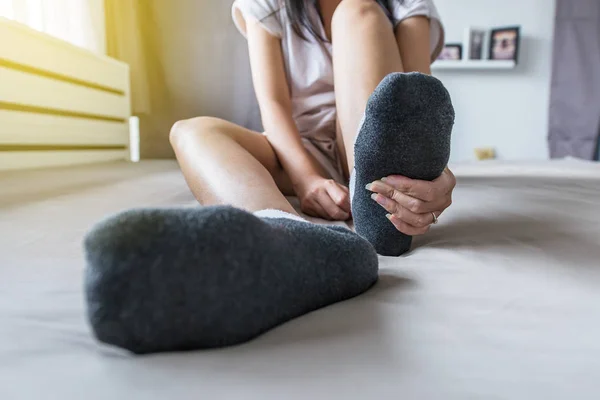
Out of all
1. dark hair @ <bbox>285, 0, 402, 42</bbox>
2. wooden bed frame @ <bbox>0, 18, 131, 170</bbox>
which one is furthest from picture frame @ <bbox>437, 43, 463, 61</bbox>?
dark hair @ <bbox>285, 0, 402, 42</bbox>

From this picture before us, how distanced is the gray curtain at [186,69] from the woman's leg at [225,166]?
159cm

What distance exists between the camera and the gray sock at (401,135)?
486mm

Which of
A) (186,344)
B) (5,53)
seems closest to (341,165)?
(186,344)

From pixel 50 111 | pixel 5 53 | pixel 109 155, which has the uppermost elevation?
pixel 5 53

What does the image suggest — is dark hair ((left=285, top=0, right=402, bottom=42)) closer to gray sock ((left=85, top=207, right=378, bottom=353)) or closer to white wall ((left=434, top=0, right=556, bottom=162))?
gray sock ((left=85, top=207, right=378, bottom=353))

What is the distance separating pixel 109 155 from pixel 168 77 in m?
0.52

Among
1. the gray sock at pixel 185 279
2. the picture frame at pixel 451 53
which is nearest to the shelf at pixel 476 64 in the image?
the picture frame at pixel 451 53

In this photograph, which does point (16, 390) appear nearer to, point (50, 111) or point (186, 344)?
point (186, 344)

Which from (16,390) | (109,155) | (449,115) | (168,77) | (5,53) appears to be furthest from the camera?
(168,77)

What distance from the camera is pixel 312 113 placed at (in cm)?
99

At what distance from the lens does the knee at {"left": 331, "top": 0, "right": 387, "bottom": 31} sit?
701 millimetres

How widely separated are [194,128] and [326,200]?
0.67ft

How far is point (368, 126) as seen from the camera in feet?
1.69

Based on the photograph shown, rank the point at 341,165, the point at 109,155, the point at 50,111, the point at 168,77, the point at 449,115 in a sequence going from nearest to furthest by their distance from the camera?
the point at 449,115 → the point at 341,165 → the point at 50,111 → the point at 109,155 → the point at 168,77
